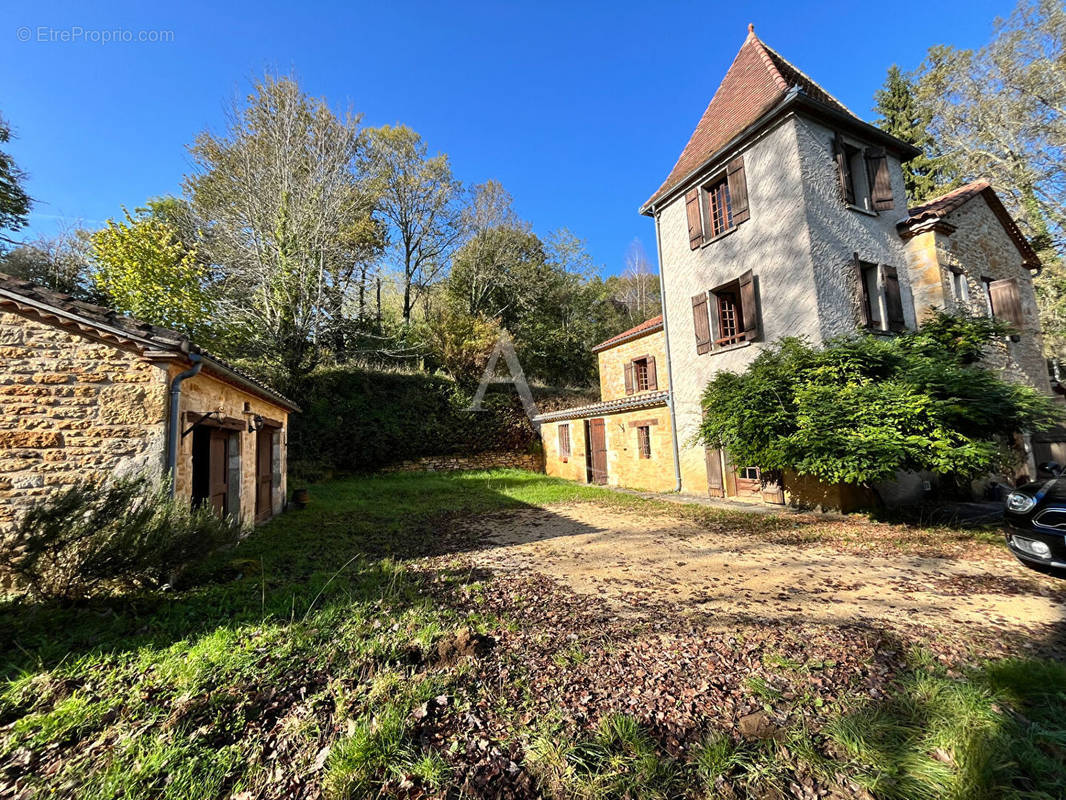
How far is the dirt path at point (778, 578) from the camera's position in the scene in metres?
3.85

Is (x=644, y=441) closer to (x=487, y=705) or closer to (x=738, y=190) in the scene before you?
(x=738, y=190)

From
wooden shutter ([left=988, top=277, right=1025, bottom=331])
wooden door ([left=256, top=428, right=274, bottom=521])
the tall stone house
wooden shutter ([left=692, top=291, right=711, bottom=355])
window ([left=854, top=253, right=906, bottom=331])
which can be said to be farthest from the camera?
wooden shutter ([left=988, top=277, right=1025, bottom=331])

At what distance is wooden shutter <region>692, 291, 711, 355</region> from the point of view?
1068cm

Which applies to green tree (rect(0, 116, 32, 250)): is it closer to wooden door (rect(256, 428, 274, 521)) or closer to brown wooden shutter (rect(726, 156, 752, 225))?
wooden door (rect(256, 428, 274, 521))

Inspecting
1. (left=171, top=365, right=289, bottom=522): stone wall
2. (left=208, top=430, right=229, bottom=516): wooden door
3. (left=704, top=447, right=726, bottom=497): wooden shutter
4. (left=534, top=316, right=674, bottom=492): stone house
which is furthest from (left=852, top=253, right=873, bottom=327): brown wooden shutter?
(left=208, top=430, right=229, bottom=516): wooden door

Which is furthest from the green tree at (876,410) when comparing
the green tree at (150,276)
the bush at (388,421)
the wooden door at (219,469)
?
the green tree at (150,276)

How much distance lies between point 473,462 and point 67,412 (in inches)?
548

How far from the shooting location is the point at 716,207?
432 inches

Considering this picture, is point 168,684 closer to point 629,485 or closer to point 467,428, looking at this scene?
point 629,485

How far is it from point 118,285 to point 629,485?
18480 millimetres

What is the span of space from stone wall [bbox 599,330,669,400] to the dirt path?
874cm

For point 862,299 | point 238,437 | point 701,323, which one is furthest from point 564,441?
point 238,437

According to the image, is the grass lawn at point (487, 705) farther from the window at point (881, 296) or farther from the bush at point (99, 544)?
the window at point (881, 296)

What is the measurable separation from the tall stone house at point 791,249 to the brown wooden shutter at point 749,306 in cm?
3
